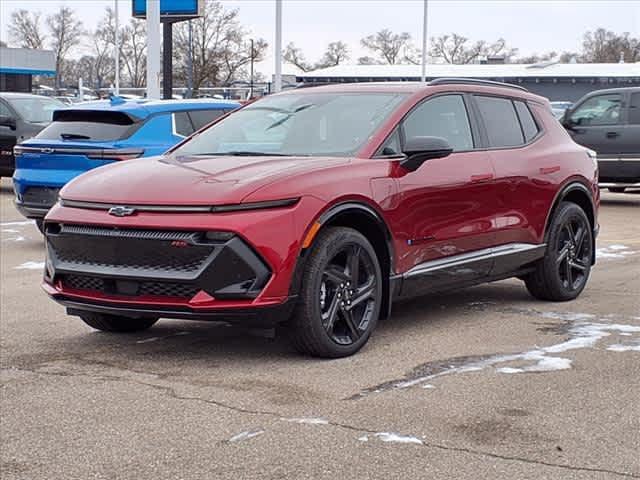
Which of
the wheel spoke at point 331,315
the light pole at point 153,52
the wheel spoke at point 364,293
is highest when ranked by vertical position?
the light pole at point 153,52

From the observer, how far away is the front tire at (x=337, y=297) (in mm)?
5961

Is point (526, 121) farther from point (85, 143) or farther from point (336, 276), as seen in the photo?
point (85, 143)

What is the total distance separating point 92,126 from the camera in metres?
11.2

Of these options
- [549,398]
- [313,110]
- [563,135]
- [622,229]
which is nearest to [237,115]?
[313,110]

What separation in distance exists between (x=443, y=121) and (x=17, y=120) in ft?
40.1

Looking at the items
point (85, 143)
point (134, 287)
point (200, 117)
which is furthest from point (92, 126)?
point (134, 287)

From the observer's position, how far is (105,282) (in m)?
6.04

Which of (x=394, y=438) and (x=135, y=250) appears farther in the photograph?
(x=135, y=250)

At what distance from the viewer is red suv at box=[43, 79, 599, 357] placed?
5793mm

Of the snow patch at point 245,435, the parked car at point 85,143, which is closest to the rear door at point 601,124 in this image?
the parked car at point 85,143

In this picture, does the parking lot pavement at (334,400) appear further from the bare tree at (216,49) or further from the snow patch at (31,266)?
the bare tree at (216,49)

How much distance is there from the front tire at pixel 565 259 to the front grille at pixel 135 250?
10.6ft

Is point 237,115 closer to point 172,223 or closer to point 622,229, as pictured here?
point 172,223

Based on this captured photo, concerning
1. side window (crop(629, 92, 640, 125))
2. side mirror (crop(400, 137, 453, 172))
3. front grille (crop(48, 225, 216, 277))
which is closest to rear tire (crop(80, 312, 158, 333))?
front grille (crop(48, 225, 216, 277))
